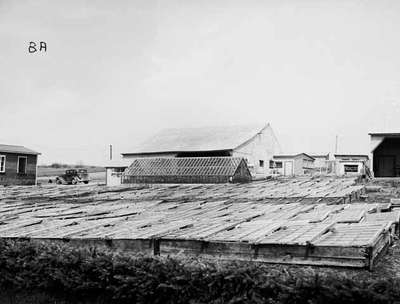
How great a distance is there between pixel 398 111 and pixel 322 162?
77.7ft

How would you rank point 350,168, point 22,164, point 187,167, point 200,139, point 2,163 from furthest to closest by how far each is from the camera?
point 200,139, point 22,164, point 350,168, point 2,163, point 187,167

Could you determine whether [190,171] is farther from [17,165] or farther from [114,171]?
[17,165]

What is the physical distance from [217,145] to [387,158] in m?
12.6

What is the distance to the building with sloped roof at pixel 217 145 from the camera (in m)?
34.5

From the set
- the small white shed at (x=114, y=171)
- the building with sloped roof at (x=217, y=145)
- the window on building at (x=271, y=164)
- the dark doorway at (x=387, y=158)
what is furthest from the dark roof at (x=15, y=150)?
the dark doorway at (x=387, y=158)

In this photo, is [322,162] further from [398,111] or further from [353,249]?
[353,249]

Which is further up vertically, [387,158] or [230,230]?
[387,158]

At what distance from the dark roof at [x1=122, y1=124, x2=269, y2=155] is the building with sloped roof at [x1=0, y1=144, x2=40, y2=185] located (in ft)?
25.8

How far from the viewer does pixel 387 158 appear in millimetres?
31797

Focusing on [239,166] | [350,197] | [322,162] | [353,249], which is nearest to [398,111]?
[239,166]

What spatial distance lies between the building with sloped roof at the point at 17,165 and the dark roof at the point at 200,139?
25.8 feet

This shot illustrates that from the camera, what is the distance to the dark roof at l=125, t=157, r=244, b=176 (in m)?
25.8

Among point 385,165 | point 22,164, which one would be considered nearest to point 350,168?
point 385,165

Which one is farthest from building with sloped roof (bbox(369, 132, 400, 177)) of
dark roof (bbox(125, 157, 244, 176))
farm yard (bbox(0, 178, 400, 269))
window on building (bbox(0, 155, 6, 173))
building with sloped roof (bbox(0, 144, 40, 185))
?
window on building (bbox(0, 155, 6, 173))
